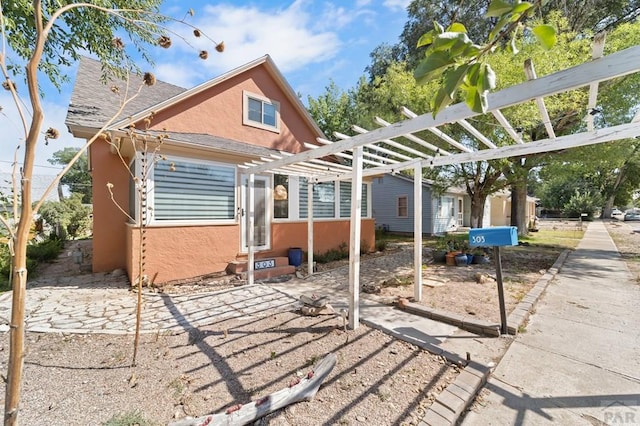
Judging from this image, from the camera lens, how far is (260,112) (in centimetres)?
958

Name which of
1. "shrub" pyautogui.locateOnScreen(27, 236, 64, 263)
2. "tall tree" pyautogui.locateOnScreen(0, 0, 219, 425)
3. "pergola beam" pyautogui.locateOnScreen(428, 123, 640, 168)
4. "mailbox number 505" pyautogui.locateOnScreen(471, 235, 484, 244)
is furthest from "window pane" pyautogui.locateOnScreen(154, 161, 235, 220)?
"mailbox number 505" pyautogui.locateOnScreen(471, 235, 484, 244)

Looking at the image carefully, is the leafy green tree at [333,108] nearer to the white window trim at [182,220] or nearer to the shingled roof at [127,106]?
the shingled roof at [127,106]

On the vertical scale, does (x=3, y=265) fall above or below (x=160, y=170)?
below

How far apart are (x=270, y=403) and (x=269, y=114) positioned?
29.7 ft

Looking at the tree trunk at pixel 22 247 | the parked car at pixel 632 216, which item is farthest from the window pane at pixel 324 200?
Answer: the parked car at pixel 632 216

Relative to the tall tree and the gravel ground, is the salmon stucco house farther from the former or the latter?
the gravel ground

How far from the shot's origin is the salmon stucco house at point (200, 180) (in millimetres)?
6367

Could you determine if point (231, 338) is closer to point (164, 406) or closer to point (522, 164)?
point (164, 406)

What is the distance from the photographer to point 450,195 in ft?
66.5

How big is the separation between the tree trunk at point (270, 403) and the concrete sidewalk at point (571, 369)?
1.32 meters

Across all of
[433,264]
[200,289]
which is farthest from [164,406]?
[433,264]

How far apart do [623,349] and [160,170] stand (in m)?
8.40

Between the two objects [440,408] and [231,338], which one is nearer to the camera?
[440,408]

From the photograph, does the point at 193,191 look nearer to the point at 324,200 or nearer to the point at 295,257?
the point at 295,257
